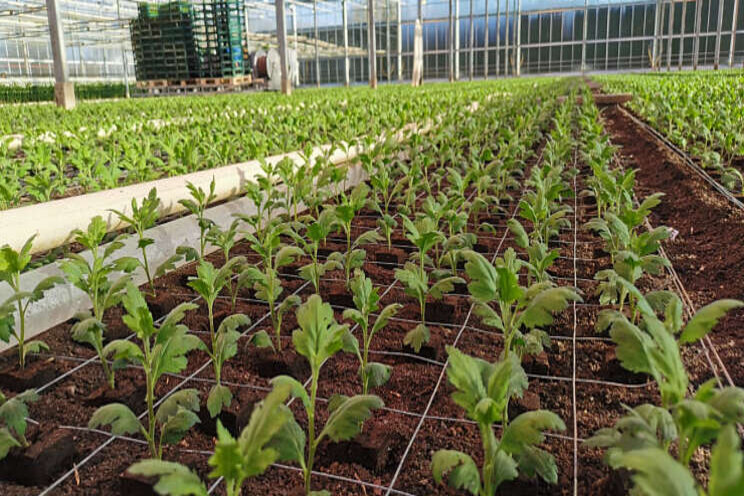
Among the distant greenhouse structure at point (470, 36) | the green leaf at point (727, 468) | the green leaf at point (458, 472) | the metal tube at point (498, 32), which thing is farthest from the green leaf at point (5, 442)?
the metal tube at point (498, 32)

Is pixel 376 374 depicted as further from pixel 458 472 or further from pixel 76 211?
pixel 76 211

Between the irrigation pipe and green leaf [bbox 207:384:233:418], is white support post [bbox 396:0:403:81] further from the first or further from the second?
green leaf [bbox 207:384:233:418]

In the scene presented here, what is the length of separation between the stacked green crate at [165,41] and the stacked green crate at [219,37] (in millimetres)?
337

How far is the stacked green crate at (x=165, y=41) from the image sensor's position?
67.8ft

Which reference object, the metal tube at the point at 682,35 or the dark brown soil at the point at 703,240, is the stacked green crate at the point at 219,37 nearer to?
the dark brown soil at the point at 703,240

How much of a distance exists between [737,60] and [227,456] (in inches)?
1388

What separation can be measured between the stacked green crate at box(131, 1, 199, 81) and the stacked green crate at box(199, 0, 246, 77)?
34 centimetres

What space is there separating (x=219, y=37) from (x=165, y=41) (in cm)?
180

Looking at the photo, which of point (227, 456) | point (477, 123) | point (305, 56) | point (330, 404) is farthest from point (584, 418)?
point (305, 56)

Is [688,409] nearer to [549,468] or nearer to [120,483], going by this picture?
[549,468]

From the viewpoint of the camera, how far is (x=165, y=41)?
20656 millimetres

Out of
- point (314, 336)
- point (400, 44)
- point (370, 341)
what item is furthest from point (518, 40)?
point (314, 336)

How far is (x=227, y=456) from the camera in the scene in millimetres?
1004

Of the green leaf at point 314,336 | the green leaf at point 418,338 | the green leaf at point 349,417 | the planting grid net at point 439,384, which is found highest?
the green leaf at point 314,336
